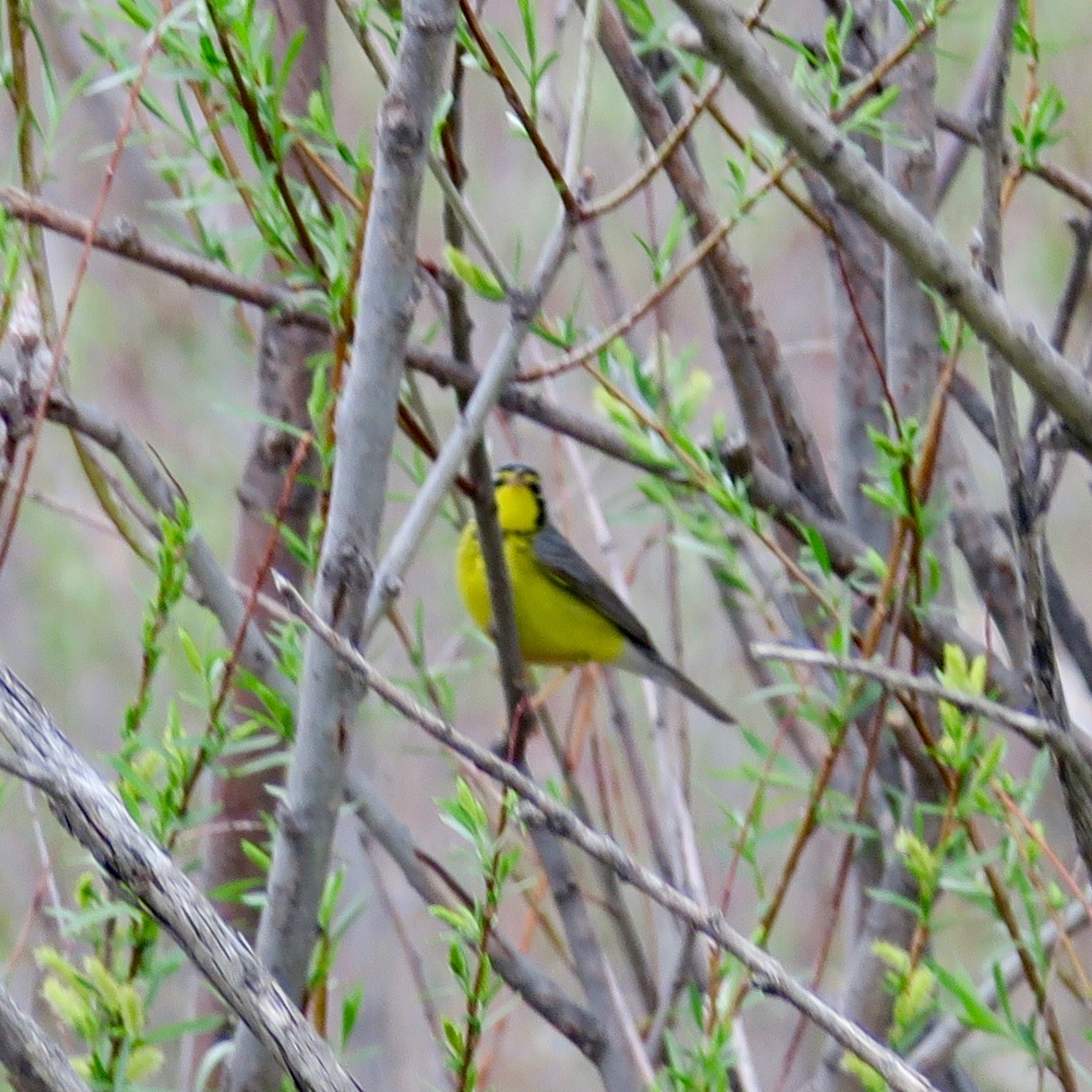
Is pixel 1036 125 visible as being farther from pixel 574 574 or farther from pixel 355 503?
pixel 574 574

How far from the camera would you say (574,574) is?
129 inches

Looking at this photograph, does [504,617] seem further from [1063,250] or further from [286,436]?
[1063,250]

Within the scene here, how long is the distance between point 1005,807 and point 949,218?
11.0 feet

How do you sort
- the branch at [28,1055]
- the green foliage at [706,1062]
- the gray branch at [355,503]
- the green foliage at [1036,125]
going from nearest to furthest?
the branch at [28,1055] < the gray branch at [355,503] < the green foliage at [706,1062] < the green foliage at [1036,125]

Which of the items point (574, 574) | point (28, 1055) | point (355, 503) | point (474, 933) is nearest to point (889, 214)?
point (355, 503)

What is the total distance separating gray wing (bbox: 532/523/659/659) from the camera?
3.19m

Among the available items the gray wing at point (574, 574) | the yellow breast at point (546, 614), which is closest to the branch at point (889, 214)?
the gray wing at point (574, 574)

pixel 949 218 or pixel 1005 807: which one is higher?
pixel 949 218

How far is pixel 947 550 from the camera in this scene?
1.63 m

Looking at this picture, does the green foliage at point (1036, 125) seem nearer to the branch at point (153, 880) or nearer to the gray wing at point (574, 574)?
the branch at point (153, 880)

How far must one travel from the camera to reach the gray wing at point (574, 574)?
319 cm

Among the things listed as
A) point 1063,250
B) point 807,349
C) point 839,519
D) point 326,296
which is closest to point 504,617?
point 326,296

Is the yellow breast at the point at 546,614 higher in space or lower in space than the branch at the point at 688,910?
lower

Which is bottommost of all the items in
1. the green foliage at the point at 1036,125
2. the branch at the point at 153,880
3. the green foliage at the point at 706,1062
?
the green foliage at the point at 706,1062
